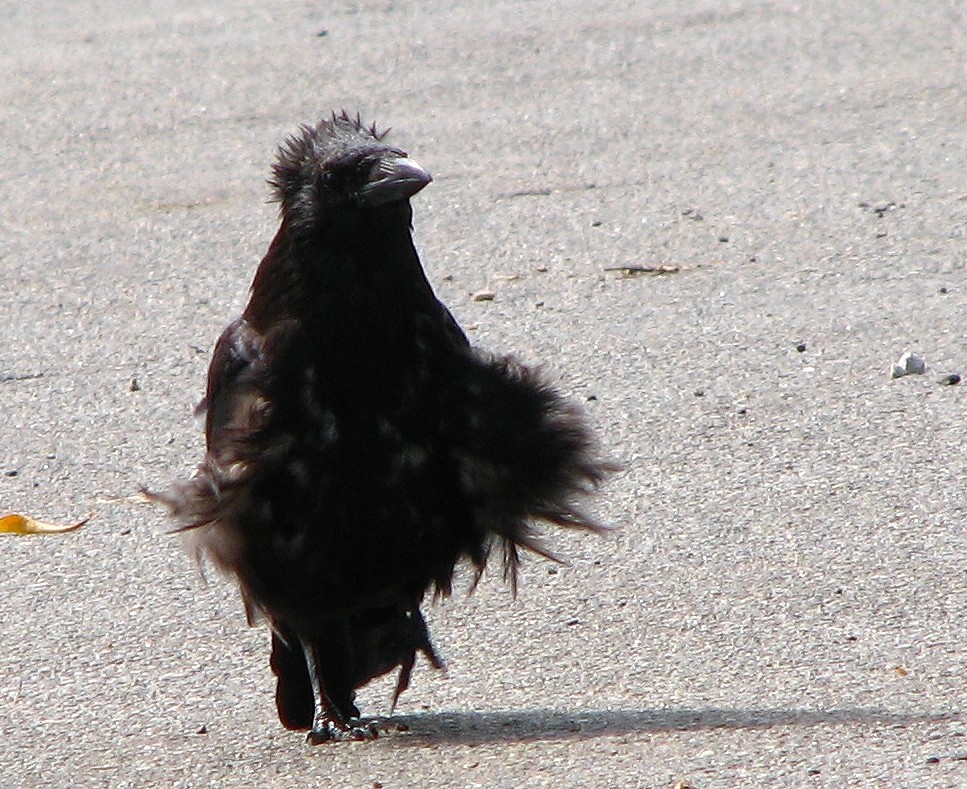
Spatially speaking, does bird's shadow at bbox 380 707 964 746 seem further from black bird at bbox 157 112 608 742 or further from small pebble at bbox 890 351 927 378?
small pebble at bbox 890 351 927 378

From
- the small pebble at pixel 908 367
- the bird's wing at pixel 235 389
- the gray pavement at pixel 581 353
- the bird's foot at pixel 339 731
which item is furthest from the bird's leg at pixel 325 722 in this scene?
the small pebble at pixel 908 367

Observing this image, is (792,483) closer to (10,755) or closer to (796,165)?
(10,755)

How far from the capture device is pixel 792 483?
18.5ft

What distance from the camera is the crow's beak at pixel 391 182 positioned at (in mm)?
4188

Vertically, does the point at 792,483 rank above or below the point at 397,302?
below

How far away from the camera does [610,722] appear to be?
4223 mm

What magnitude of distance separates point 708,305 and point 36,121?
4367 mm

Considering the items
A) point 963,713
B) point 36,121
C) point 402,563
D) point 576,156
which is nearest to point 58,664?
point 402,563

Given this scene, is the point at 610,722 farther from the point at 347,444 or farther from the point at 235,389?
the point at 235,389

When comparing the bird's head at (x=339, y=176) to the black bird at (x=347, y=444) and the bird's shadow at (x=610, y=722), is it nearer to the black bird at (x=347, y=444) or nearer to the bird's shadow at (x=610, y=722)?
the black bird at (x=347, y=444)

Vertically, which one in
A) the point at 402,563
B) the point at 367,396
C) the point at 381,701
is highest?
the point at 367,396

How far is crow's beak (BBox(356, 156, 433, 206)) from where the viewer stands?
4.19 m

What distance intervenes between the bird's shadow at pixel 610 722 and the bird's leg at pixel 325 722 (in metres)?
0.09

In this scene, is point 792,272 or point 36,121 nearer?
point 792,272
